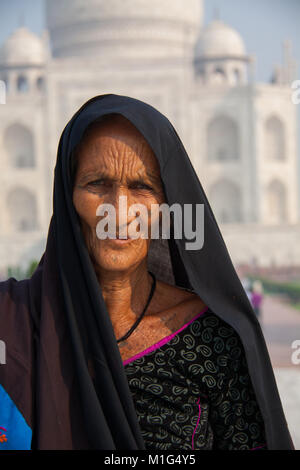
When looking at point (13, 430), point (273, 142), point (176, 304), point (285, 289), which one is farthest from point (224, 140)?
point (13, 430)

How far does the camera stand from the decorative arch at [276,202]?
1708 cm

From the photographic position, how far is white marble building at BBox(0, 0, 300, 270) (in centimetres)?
1596

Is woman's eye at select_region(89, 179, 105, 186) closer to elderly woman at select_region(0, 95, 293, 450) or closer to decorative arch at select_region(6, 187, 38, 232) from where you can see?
elderly woman at select_region(0, 95, 293, 450)

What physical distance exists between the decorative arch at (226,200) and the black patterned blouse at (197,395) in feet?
52.4

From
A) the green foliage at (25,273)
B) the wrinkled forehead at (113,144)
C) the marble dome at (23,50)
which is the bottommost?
the wrinkled forehead at (113,144)

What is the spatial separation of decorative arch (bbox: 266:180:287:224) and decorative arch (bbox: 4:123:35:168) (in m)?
5.88

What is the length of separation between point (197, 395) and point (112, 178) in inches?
9.3

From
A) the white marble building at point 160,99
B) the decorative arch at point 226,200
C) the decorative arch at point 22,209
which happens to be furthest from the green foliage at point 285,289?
the decorative arch at point 22,209

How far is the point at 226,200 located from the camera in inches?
662

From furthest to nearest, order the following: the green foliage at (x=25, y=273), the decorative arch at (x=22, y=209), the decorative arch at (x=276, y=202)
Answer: the decorative arch at (x=276, y=202) → the decorative arch at (x=22, y=209) → the green foliage at (x=25, y=273)

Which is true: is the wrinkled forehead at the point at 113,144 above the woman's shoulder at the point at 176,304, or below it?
above

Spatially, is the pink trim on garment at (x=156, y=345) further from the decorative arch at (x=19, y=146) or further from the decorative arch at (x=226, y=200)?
the decorative arch at (x=19, y=146)

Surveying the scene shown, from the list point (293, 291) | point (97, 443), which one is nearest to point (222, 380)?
point (97, 443)

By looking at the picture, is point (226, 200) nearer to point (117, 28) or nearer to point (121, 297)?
point (117, 28)
